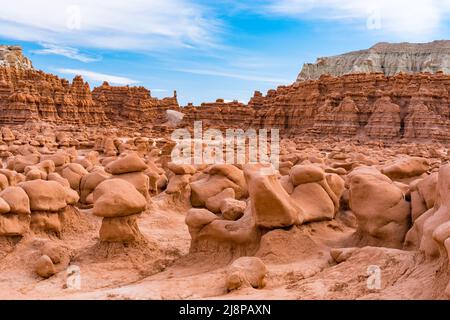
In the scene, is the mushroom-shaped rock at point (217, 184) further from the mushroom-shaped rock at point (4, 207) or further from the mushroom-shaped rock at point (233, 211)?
the mushroom-shaped rock at point (4, 207)

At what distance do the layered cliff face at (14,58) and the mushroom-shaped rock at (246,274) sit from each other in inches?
2392

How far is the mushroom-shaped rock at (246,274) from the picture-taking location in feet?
18.6

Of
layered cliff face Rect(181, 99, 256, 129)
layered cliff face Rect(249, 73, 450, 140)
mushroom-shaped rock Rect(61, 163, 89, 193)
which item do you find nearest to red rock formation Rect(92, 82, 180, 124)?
layered cliff face Rect(181, 99, 256, 129)

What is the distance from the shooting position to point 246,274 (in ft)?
19.3

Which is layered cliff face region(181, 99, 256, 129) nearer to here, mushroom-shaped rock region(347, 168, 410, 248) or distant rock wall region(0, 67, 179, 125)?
distant rock wall region(0, 67, 179, 125)

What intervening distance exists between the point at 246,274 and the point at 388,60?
258ft

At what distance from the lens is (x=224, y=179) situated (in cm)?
1111

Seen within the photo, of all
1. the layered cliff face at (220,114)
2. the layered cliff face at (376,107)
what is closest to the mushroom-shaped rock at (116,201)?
the layered cliff face at (376,107)

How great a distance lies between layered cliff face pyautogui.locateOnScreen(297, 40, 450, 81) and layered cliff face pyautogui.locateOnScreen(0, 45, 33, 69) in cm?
4125

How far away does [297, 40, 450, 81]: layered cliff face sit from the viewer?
7355cm
